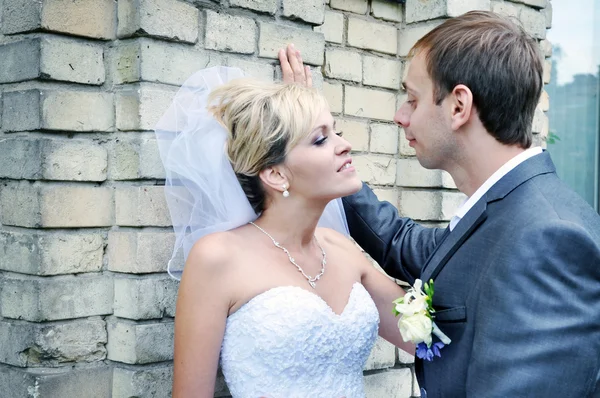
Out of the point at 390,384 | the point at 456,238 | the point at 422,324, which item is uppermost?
the point at 456,238

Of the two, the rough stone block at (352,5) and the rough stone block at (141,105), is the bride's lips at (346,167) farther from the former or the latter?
the rough stone block at (352,5)

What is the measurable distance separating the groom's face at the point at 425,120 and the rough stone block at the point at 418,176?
88cm

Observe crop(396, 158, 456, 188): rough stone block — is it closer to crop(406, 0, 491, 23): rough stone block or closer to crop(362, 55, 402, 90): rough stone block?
crop(362, 55, 402, 90): rough stone block

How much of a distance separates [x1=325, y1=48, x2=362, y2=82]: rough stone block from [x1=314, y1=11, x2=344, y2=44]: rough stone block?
5cm

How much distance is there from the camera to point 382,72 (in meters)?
3.44

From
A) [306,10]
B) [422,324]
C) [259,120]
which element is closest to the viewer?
[422,324]

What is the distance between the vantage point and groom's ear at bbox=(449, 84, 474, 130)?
7.39ft

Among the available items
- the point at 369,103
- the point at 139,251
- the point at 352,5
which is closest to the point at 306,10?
the point at 352,5

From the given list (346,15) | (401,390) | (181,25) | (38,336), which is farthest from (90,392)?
(346,15)

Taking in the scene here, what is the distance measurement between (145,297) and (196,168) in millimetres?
425

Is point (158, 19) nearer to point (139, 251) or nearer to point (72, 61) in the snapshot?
point (72, 61)

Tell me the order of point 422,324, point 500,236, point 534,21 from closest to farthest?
point 500,236 → point 422,324 → point 534,21

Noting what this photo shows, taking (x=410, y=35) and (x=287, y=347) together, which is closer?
(x=287, y=347)

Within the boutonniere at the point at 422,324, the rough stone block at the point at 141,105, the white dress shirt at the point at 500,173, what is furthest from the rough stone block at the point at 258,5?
the boutonniere at the point at 422,324
